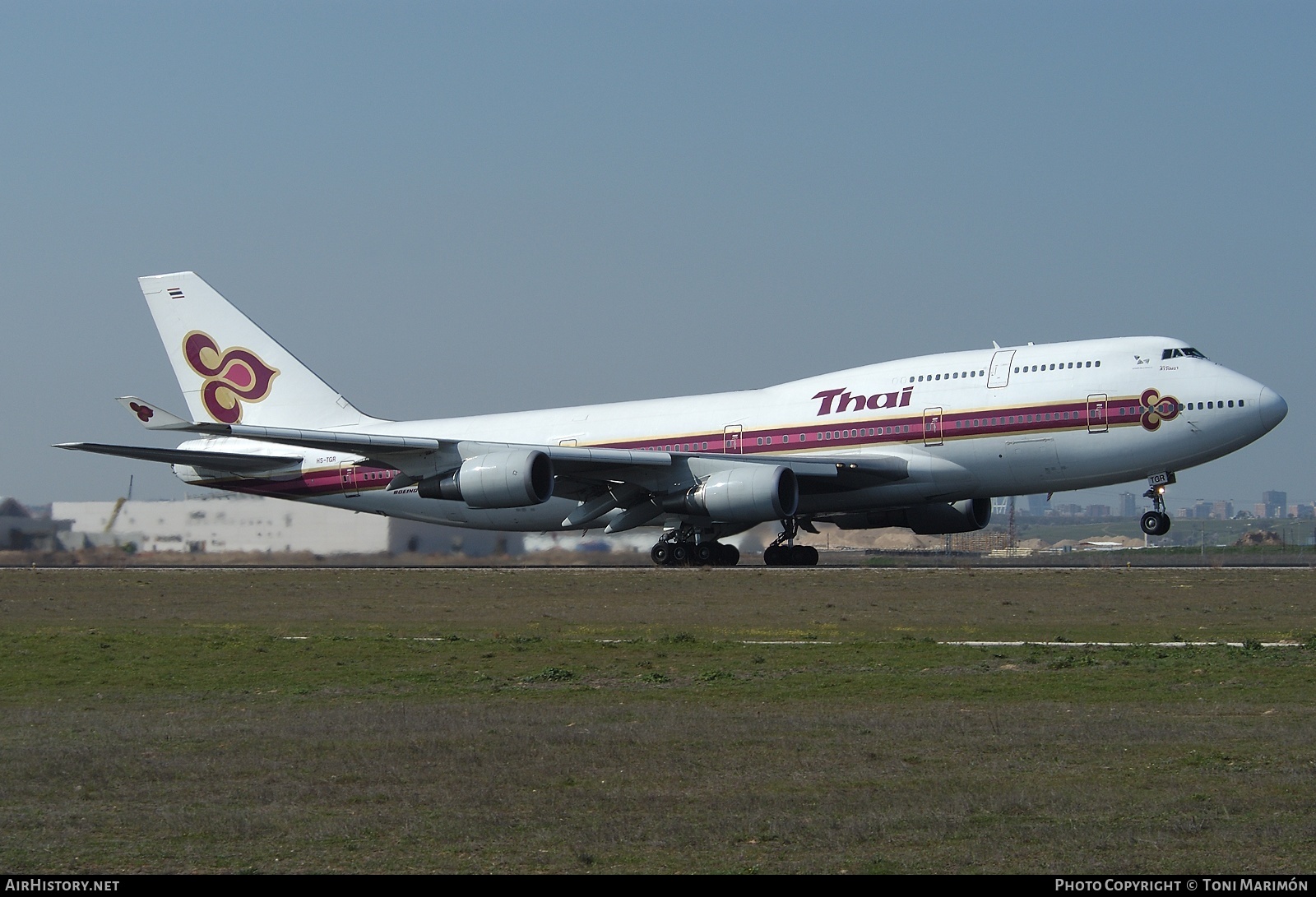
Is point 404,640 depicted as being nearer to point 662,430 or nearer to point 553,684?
point 553,684

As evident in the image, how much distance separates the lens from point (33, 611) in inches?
949

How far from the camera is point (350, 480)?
39750 mm

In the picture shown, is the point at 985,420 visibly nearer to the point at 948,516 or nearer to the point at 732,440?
the point at 948,516

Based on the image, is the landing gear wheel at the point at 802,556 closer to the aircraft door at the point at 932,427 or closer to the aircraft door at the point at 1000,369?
the aircraft door at the point at 932,427

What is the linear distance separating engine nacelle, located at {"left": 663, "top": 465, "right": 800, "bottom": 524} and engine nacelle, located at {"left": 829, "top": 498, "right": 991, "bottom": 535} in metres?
4.40

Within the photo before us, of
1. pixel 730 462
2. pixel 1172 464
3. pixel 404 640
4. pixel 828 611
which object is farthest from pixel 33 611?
pixel 1172 464

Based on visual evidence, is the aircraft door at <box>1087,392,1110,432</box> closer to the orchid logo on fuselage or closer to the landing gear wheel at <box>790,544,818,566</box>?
the landing gear wheel at <box>790,544,818,566</box>

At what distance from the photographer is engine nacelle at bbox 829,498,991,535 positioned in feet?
121

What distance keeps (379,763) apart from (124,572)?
1183 inches

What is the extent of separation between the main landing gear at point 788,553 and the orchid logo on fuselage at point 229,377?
16759 mm

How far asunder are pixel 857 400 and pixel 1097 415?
5.85m

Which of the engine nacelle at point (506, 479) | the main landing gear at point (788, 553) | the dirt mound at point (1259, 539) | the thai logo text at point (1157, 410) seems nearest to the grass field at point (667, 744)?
the thai logo text at point (1157, 410)

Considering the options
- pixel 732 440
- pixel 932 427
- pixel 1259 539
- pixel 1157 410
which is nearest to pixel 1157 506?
pixel 1157 410

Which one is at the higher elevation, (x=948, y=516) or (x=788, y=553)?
(x=948, y=516)
